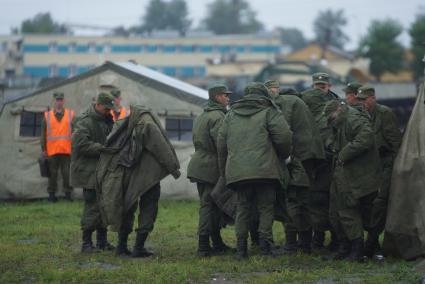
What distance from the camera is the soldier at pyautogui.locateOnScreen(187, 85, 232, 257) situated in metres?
11.7

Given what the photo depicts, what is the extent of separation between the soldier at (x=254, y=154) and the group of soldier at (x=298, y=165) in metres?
0.01

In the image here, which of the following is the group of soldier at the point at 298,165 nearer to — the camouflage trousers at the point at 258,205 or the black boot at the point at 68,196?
the camouflage trousers at the point at 258,205

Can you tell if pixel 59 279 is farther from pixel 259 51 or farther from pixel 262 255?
pixel 259 51

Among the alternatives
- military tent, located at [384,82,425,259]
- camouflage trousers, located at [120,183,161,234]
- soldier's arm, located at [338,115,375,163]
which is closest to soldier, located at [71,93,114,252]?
camouflage trousers, located at [120,183,161,234]

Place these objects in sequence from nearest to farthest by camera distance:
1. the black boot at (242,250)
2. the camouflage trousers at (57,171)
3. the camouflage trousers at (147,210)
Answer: the black boot at (242,250) → the camouflage trousers at (147,210) → the camouflage trousers at (57,171)

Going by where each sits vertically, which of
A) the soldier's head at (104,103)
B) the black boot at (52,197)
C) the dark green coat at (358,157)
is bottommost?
the black boot at (52,197)

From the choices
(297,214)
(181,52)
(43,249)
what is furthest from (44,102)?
(181,52)

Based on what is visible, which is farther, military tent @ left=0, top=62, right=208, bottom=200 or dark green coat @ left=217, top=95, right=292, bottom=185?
military tent @ left=0, top=62, right=208, bottom=200

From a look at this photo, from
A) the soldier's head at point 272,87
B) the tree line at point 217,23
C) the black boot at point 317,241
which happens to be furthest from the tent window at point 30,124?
the tree line at point 217,23

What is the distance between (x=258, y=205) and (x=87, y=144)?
2.40 m

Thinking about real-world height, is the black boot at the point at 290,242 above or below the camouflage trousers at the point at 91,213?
below

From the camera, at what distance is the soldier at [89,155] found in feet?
39.0

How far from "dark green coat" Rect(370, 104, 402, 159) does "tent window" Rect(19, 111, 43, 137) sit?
931cm

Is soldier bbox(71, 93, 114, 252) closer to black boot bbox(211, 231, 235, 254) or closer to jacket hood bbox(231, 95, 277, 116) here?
black boot bbox(211, 231, 235, 254)
